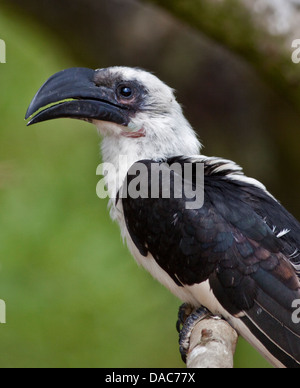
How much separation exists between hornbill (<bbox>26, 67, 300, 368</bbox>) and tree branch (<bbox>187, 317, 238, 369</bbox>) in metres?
0.10

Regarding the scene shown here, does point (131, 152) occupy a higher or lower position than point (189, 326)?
higher

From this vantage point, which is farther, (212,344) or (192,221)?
(192,221)

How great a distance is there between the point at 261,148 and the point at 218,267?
9.28 feet

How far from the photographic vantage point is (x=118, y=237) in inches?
263

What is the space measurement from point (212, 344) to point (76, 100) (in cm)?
167

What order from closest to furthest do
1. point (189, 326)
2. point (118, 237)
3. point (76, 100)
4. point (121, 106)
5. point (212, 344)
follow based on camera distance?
point (212, 344) < point (189, 326) < point (76, 100) < point (121, 106) < point (118, 237)

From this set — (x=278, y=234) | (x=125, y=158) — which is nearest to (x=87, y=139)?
(x=125, y=158)

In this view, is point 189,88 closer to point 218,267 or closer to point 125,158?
point 125,158

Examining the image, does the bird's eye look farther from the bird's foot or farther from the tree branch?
the tree branch

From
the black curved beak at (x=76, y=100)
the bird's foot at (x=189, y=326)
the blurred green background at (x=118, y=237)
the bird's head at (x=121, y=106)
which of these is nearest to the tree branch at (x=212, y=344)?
the bird's foot at (x=189, y=326)

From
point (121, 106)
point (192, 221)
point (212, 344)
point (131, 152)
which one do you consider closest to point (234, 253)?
point (192, 221)

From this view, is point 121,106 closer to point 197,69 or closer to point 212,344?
point 212,344

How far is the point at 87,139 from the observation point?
7016 mm
